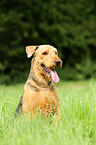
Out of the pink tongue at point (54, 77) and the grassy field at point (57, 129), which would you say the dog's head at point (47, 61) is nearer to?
the pink tongue at point (54, 77)

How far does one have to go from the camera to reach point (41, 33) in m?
17.1

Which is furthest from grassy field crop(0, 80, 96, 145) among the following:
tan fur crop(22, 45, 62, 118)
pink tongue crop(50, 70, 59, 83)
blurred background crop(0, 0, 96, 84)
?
blurred background crop(0, 0, 96, 84)

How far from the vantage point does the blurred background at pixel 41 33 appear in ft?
51.5

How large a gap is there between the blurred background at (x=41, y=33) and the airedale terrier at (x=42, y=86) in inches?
460

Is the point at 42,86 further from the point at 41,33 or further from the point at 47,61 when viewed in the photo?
the point at 41,33

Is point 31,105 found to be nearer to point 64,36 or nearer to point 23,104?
point 23,104

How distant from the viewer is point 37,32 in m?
16.5

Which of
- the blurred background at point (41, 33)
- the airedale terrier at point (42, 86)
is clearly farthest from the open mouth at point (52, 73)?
the blurred background at point (41, 33)

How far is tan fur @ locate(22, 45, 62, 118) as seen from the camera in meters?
3.29

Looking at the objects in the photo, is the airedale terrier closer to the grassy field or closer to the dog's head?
the dog's head

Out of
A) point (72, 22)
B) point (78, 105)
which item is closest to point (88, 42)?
point (72, 22)

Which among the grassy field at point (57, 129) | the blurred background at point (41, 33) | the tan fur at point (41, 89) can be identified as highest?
the blurred background at point (41, 33)

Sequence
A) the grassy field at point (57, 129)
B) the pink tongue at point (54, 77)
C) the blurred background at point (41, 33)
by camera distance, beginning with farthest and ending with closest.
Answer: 1. the blurred background at point (41, 33)
2. the pink tongue at point (54, 77)
3. the grassy field at point (57, 129)

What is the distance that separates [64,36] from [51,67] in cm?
1349
